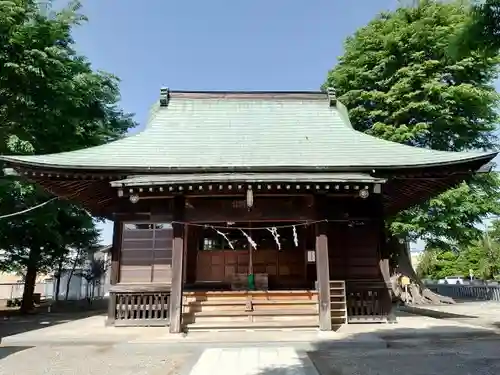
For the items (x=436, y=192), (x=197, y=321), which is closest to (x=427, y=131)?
(x=436, y=192)

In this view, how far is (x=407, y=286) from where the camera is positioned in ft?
59.9

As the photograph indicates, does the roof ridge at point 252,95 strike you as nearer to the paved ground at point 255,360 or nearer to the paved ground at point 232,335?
the paved ground at point 232,335

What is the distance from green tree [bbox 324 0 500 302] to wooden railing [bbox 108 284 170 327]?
1088 cm

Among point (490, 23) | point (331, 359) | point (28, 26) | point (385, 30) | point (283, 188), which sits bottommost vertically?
point (331, 359)

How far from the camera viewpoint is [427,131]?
1683 cm

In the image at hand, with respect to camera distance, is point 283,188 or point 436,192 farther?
point 436,192

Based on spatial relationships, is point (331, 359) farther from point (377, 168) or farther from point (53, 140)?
point (53, 140)

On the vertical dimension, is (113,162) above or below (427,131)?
below

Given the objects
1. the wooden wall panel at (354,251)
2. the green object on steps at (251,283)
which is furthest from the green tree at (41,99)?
the wooden wall panel at (354,251)

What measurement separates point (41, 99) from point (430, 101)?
15.4m

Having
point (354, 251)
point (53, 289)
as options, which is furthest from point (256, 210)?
point (53, 289)

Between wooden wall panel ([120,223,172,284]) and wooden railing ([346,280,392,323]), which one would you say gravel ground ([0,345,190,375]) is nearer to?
wooden wall panel ([120,223,172,284])

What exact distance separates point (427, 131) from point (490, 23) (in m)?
11.8

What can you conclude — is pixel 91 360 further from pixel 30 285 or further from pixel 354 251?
pixel 30 285
